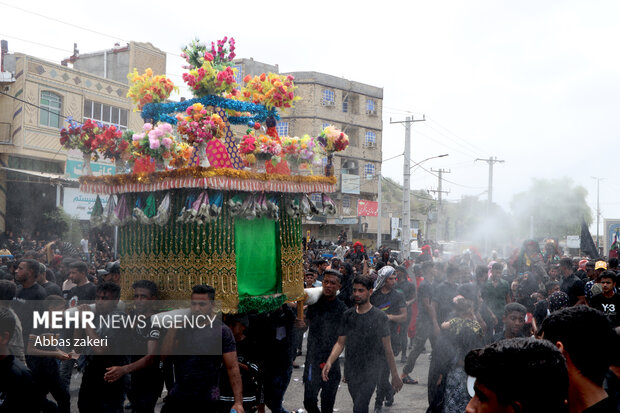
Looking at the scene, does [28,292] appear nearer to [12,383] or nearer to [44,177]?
[12,383]

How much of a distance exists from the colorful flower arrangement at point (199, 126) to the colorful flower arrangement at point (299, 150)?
1420mm

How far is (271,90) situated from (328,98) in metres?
37.2

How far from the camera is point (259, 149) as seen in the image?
6.29m

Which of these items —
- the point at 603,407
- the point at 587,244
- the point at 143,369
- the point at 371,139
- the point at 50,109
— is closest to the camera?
the point at 603,407

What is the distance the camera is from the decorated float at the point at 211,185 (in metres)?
5.80

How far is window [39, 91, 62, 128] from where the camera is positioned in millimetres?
23750

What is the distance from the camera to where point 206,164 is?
19.0 ft

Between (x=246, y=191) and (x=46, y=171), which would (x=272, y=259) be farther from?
(x=46, y=171)

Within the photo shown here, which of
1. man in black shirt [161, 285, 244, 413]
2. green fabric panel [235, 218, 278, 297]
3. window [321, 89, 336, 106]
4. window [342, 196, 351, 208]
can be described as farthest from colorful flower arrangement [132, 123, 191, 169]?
window [342, 196, 351, 208]

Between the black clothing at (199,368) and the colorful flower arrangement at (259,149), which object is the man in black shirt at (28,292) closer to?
the black clothing at (199,368)

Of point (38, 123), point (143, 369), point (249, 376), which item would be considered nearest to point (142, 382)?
point (143, 369)

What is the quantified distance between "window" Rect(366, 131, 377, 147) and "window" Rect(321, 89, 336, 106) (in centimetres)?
459

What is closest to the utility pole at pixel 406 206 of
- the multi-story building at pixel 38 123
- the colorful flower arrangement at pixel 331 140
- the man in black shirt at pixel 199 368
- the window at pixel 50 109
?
the multi-story building at pixel 38 123

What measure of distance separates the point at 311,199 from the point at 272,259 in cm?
110
